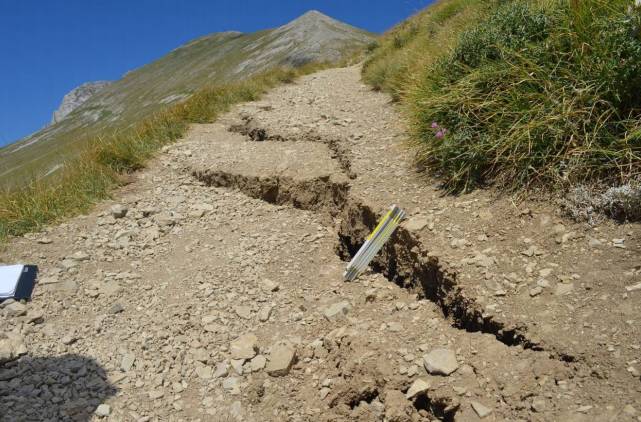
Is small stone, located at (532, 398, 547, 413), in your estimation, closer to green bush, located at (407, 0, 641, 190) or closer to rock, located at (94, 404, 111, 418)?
green bush, located at (407, 0, 641, 190)

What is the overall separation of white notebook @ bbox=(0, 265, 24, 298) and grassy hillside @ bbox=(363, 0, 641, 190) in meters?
3.36

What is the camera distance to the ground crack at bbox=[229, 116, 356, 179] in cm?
549

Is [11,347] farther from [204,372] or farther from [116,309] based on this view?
[204,372]

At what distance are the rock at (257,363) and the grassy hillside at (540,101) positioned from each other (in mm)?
2129

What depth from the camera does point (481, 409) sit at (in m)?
2.45

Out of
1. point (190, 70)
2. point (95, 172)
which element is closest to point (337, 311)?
point (95, 172)

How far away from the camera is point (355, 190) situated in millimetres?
4859

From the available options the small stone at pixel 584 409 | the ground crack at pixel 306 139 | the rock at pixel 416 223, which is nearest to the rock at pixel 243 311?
the rock at pixel 416 223

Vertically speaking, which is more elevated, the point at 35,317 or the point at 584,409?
the point at 35,317

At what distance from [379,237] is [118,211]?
2952 millimetres

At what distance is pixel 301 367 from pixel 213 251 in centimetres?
179

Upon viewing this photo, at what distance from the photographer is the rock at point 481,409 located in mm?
2423

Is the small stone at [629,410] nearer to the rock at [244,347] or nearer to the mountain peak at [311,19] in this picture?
the rock at [244,347]

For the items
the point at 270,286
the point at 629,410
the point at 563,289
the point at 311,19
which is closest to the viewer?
the point at 629,410
